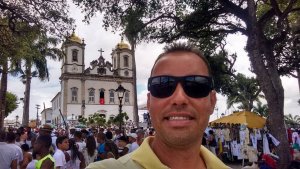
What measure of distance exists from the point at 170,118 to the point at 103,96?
66.2 meters

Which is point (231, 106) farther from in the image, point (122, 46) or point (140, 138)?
point (140, 138)

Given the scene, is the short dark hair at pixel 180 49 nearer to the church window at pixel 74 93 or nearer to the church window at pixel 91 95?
the church window at pixel 74 93

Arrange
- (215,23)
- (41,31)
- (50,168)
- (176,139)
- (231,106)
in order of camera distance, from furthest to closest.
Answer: (231,106) → (215,23) → (41,31) → (50,168) → (176,139)

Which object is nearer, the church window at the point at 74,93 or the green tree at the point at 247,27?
the green tree at the point at 247,27

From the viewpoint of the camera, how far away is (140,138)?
9.70m

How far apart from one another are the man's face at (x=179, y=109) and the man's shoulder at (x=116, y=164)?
0.61 ft

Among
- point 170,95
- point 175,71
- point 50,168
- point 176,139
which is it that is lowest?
point 50,168

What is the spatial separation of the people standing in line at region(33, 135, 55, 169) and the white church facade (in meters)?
56.3

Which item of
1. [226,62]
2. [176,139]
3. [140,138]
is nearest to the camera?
[176,139]

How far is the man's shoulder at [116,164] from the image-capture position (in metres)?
1.29

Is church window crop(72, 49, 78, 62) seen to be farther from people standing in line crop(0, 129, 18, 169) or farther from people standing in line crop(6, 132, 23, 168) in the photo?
people standing in line crop(0, 129, 18, 169)

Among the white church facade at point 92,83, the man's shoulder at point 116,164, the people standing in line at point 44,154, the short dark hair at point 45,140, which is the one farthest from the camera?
the white church facade at point 92,83

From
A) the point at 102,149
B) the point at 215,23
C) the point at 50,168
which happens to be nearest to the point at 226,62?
the point at 215,23

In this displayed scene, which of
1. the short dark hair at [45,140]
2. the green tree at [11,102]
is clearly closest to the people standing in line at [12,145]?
the short dark hair at [45,140]
